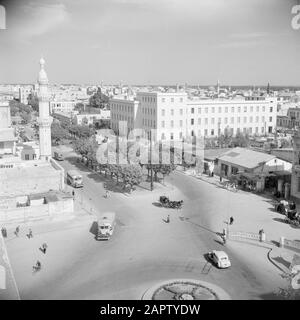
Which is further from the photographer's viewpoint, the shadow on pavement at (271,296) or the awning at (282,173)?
the awning at (282,173)

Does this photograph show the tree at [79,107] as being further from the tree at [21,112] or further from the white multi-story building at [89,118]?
the white multi-story building at [89,118]

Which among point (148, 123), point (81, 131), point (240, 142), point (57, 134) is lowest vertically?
point (240, 142)

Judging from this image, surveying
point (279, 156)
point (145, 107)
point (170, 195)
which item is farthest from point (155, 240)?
point (145, 107)

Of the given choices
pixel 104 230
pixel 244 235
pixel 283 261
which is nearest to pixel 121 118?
pixel 104 230

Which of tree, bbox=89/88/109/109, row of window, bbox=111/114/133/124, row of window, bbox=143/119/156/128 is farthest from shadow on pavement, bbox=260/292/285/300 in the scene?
tree, bbox=89/88/109/109

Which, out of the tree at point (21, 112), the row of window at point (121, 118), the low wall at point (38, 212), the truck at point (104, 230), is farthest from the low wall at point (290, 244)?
the tree at point (21, 112)

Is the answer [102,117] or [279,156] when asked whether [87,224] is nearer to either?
[279,156]

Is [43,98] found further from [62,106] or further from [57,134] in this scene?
[62,106]
